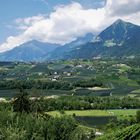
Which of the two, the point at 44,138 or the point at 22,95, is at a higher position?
the point at 22,95

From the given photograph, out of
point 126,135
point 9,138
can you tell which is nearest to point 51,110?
point 9,138

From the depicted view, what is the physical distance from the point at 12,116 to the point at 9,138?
679 inches

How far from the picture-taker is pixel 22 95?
3787 inches

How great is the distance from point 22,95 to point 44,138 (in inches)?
551

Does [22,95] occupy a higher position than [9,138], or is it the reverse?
[22,95]

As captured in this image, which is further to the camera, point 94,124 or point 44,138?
point 94,124

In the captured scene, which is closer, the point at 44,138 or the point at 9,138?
the point at 9,138

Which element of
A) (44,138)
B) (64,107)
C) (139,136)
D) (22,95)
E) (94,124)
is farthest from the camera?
(64,107)

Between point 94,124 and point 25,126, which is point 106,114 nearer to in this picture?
point 94,124

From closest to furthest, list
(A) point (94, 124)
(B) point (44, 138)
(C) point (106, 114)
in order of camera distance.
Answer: (B) point (44, 138) → (A) point (94, 124) → (C) point (106, 114)

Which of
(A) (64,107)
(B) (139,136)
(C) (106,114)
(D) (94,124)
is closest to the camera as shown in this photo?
(B) (139,136)

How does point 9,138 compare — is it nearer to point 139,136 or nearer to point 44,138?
point 44,138

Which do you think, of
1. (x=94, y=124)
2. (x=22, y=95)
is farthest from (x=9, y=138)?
(x=94, y=124)

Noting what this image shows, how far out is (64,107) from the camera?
19838 cm
